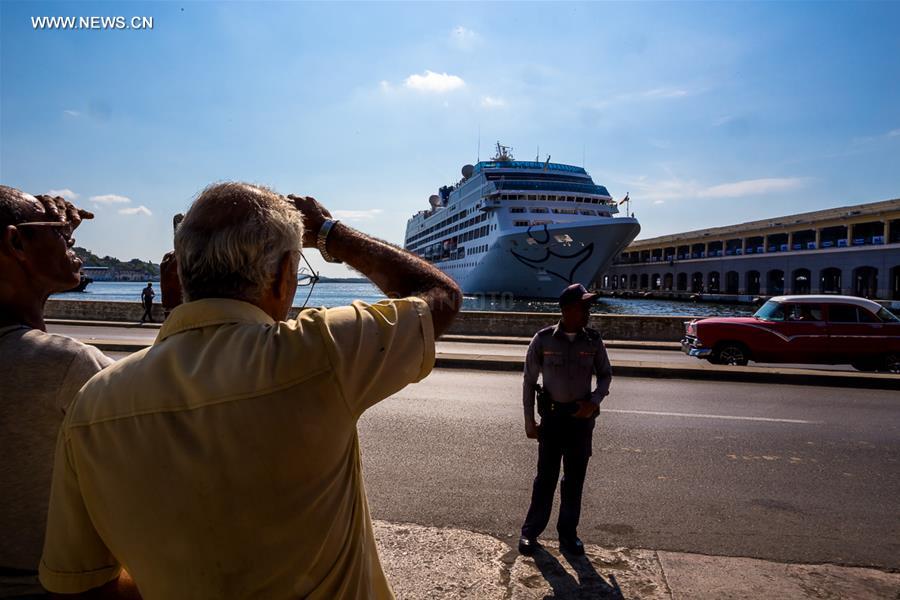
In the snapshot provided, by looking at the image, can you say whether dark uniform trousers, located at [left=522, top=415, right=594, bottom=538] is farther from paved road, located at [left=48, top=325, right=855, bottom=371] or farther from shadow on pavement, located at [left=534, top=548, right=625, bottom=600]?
paved road, located at [left=48, top=325, right=855, bottom=371]

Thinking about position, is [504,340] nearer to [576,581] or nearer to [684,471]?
[684,471]

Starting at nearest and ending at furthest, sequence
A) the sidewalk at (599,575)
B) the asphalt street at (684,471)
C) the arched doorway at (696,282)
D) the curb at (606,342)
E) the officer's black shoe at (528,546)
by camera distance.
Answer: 1. the sidewalk at (599,575)
2. the officer's black shoe at (528,546)
3. the asphalt street at (684,471)
4. the curb at (606,342)
5. the arched doorway at (696,282)

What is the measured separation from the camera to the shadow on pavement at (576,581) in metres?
3.07

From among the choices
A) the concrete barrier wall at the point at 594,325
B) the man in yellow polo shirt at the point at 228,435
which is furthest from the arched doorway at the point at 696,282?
the man in yellow polo shirt at the point at 228,435

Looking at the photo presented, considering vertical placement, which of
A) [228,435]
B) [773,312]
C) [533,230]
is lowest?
[228,435]

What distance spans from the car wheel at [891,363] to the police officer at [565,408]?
1036 cm

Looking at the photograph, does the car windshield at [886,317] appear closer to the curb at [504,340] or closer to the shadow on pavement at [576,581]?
the curb at [504,340]

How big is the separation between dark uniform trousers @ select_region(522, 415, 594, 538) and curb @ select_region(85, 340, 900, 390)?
6127 millimetres

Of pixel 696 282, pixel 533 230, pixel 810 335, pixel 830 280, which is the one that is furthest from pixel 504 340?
pixel 696 282

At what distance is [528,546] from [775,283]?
73027 mm

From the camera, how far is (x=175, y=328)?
126 cm

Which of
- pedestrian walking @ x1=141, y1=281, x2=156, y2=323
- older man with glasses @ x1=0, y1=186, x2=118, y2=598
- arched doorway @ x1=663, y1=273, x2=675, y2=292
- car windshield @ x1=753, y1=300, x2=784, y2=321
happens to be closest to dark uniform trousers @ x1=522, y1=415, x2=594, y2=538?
older man with glasses @ x1=0, y1=186, x2=118, y2=598

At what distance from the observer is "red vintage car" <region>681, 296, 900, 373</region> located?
1159cm

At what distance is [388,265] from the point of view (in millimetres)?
1509
